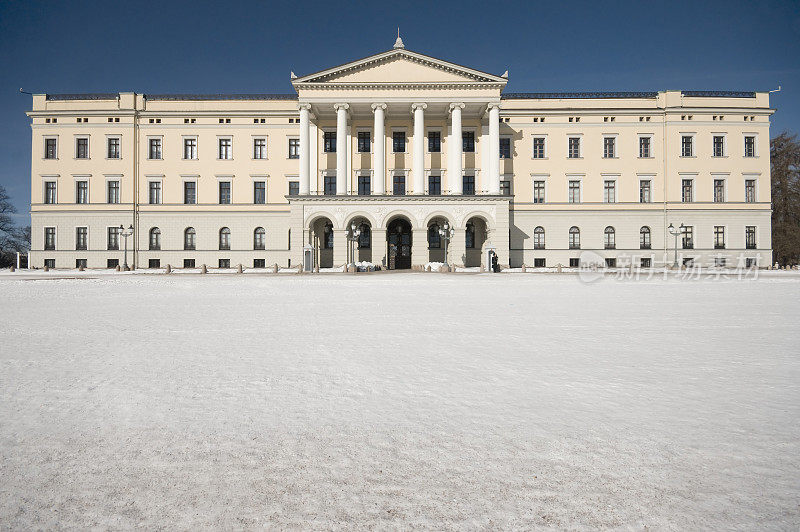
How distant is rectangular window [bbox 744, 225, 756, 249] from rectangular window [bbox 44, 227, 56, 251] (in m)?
65.8

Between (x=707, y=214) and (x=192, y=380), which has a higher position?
(x=707, y=214)

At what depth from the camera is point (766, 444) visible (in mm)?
2965

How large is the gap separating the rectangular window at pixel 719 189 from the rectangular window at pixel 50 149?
63316 mm

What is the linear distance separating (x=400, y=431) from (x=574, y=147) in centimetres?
4261

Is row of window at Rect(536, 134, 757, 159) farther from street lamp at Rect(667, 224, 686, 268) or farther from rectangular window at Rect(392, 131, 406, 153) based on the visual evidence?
rectangular window at Rect(392, 131, 406, 153)

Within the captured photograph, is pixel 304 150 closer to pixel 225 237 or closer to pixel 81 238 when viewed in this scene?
pixel 225 237

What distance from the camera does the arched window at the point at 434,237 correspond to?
38656 mm

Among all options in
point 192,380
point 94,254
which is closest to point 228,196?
point 94,254

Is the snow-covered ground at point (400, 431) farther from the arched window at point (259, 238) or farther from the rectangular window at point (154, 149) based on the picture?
the rectangular window at point (154, 149)

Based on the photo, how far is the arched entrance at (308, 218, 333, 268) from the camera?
123 ft

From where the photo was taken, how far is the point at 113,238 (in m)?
40.1

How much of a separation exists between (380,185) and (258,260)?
560 inches

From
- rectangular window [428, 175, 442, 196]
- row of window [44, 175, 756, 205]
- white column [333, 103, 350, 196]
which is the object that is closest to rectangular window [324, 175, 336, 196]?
row of window [44, 175, 756, 205]

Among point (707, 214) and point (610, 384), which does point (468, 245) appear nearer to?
point (707, 214)
